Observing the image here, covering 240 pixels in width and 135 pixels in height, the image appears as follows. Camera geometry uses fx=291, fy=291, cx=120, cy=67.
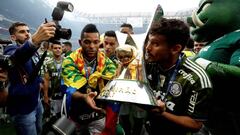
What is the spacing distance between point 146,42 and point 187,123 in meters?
0.63

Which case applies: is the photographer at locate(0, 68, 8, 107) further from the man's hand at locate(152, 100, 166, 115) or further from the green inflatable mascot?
the green inflatable mascot

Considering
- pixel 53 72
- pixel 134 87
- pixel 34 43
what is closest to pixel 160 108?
pixel 134 87

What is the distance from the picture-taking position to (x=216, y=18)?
2730 mm

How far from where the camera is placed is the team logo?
2.04 metres

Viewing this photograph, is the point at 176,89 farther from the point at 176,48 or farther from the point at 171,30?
the point at 171,30

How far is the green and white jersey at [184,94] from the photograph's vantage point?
198 cm

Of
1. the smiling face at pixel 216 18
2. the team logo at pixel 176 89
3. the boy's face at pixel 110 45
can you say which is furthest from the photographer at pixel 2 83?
the boy's face at pixel 110 45

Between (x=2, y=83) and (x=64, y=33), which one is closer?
(x=2, y=83)

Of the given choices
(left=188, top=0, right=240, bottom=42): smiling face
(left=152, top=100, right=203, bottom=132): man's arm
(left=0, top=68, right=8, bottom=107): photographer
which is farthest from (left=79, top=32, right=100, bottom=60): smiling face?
(left=152, top=100, right=203, bottom=132): man's arm

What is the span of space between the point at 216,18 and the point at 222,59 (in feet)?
1.32

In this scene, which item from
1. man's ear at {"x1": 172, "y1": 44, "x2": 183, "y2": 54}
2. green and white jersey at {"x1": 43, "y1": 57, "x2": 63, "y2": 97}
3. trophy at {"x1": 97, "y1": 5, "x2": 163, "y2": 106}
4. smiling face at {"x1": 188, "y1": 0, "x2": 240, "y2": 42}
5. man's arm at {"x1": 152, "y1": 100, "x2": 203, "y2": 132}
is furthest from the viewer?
green and white jersey at {"x1": 43, "y1": 57, "x2": 63, "y2": 97}

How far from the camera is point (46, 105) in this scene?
5.96 metres

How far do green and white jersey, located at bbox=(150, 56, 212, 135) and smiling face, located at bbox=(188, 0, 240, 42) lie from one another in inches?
31.5

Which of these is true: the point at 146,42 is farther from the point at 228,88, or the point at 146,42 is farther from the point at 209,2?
the point at 209,2
